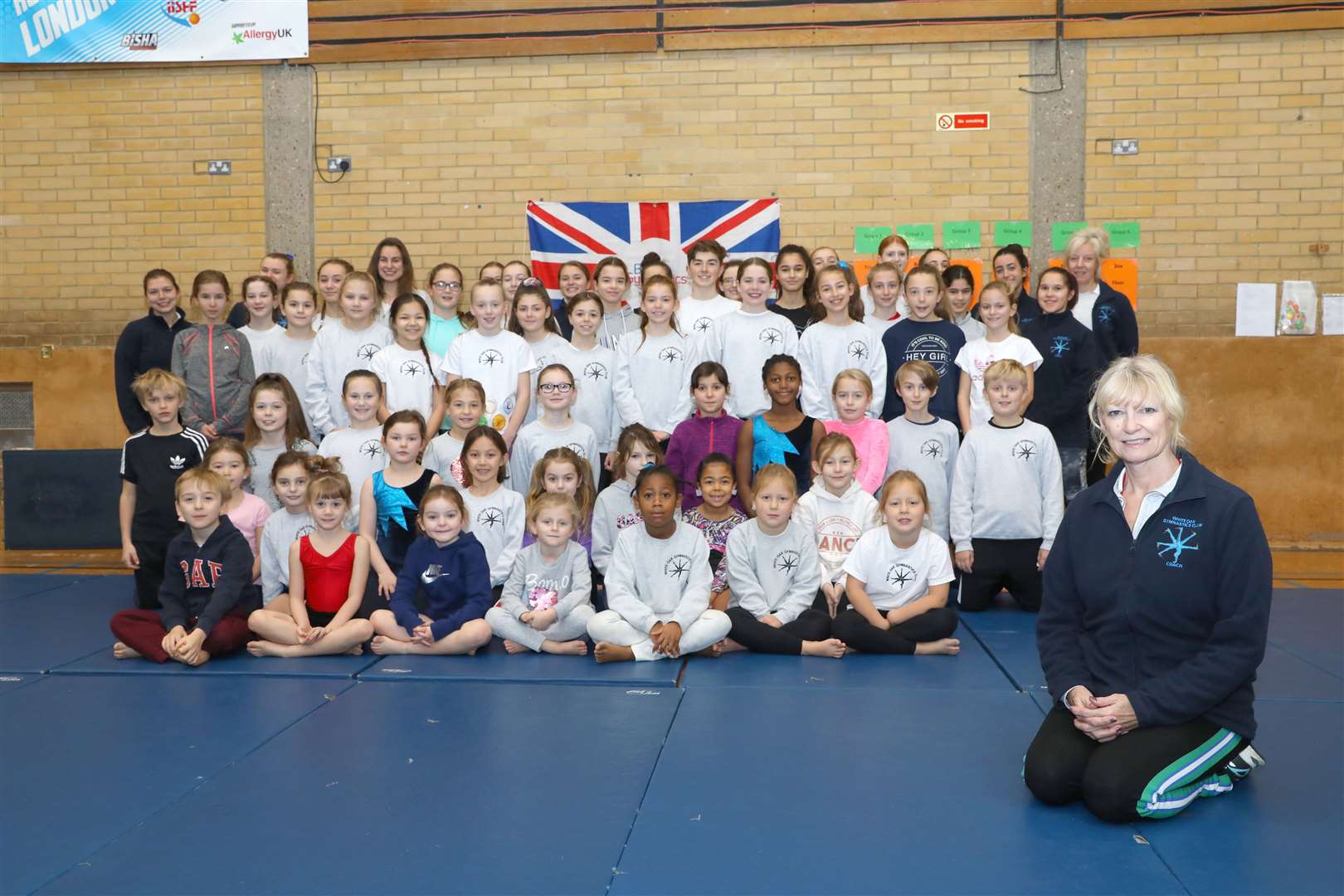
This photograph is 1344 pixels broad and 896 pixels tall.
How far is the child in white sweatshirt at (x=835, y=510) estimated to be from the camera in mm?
6152

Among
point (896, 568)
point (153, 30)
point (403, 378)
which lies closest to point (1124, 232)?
point (896, 568)

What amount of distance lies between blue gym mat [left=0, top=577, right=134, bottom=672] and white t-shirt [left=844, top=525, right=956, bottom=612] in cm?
405

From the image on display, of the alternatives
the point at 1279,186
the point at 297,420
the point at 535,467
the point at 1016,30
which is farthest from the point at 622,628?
the point at 1279,186

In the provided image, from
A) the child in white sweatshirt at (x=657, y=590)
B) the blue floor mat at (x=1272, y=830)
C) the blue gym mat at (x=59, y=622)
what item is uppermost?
the child in white sweatshirt at (x=657, y=590)

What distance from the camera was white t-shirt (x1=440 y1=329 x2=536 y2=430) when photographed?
23.1 feet

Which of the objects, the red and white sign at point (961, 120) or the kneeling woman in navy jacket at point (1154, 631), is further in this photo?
the red and white sign at point (961, 120)

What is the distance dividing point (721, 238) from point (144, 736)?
21.5 feet

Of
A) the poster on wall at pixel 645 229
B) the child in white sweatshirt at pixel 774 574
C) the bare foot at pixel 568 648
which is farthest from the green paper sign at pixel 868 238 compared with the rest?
the bare foot at pixel 568 648

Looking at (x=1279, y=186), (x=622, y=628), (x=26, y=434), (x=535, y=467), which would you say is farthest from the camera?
(x=26, y=434)

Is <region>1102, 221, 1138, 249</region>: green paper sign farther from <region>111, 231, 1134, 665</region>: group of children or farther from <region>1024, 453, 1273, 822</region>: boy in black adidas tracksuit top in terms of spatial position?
<region>1024, 453, 1273, 822</region>: boy in black adidas tracksuit top

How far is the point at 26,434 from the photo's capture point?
10273 mm

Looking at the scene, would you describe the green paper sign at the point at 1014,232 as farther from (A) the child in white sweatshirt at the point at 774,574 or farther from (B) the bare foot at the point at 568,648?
(B) the bare foot at the point at 568,648

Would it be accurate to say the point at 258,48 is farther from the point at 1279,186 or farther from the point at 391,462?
the point at 1279,186

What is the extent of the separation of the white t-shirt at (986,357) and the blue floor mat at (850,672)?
1994 millimetres
